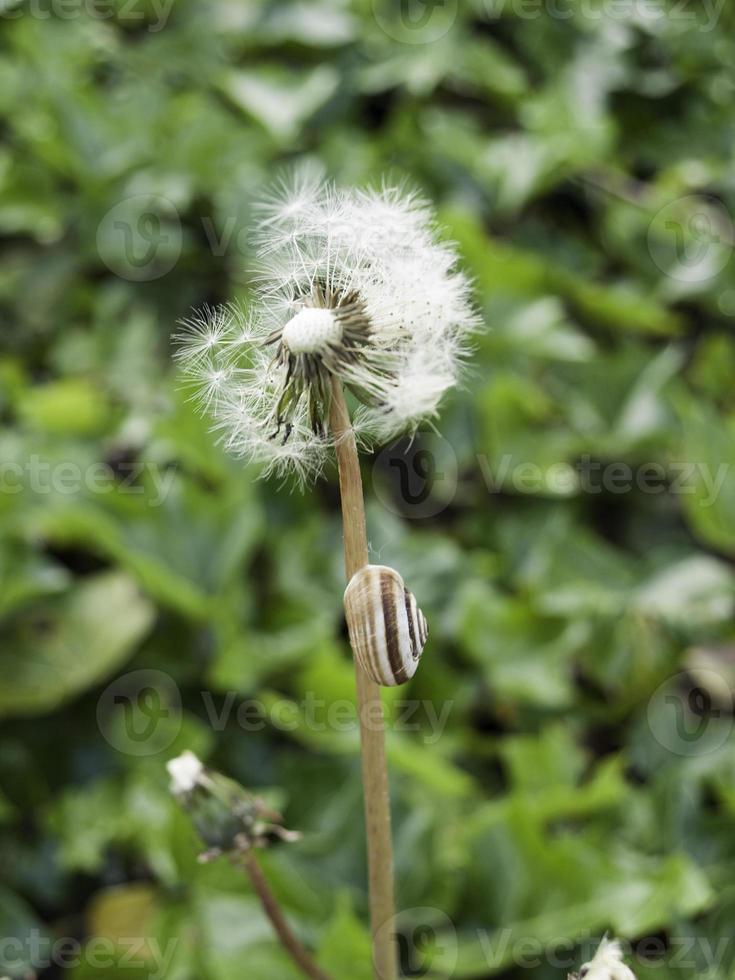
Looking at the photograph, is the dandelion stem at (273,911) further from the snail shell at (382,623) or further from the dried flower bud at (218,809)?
the snail shell at (382,623)

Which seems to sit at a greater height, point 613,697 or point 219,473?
point 219,473

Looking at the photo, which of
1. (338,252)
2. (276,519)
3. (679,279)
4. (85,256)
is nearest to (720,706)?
(276,519)

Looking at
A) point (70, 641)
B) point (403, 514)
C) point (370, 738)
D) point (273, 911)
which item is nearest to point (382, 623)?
point (370, 738)

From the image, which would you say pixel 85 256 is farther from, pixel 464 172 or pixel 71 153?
pixel 464 172

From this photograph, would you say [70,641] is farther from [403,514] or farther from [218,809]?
[218,809]

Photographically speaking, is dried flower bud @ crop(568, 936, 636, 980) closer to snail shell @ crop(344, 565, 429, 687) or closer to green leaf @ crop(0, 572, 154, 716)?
snail shell @ crop(344, 565, 429, 687)

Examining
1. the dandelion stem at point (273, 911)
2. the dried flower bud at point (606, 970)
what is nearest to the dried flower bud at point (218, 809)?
the dandelion stem at point (273, 911)
